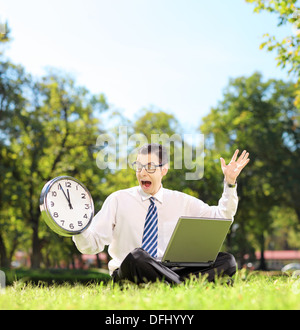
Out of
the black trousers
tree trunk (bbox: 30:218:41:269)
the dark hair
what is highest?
the dark hair

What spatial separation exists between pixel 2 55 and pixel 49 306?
26.3m

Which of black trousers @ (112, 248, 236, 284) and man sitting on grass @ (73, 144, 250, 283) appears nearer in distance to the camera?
black trousers @ (112, 248, 236, 284)

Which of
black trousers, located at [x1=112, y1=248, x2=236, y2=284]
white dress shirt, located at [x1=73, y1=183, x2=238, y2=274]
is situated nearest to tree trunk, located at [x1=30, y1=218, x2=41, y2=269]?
white dress shirt, located at [x1=73, y1=183, x2=238, y2=274]

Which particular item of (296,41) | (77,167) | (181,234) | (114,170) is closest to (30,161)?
(77,167)

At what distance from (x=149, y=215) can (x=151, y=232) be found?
0.21 meters

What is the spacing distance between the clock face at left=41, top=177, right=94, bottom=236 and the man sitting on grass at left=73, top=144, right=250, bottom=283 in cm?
28

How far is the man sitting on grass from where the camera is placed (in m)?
5.69

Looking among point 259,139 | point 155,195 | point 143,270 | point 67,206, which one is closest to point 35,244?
point 259,139

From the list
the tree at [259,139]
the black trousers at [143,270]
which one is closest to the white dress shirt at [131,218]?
the black trousers at [143,270]

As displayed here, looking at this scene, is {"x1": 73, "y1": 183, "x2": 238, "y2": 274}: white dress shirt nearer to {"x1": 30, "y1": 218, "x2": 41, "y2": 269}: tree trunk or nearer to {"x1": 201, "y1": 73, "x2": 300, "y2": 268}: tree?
{"x1": 30, "y1": 218, "x2": 41, "y2": 269}: tree trunk

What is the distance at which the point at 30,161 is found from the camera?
30.8 m

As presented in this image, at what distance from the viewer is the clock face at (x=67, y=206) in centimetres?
507

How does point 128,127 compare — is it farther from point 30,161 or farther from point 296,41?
point 296,41

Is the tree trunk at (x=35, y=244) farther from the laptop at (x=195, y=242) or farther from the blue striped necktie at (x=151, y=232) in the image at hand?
the laptop at (x=195, y=242)
